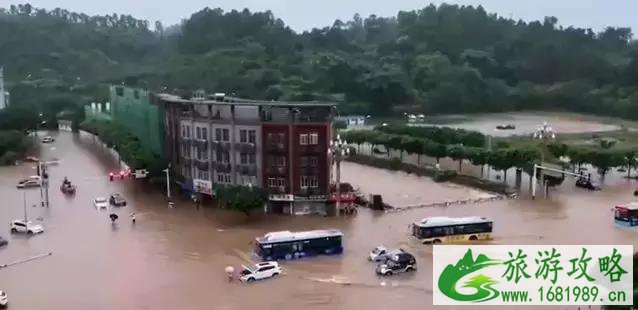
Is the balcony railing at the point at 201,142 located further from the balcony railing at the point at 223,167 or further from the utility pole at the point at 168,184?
the utility pole at the point at 168,184

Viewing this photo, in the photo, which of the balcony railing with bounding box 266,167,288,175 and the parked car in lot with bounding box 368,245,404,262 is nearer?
the parked car in lot with bounding box 368,245,404,262

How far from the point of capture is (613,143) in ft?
146

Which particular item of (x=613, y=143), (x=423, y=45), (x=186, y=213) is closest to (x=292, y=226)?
(x=186, y=213)

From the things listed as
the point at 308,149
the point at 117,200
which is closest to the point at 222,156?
the point at 308,149

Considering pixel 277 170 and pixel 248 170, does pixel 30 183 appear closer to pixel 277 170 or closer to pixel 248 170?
pixel 248 170

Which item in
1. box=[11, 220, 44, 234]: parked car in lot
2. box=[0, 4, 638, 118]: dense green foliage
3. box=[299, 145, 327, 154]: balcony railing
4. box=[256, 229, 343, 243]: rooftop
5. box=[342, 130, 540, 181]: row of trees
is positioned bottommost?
box=[11, 220, 44, 234]: parked car in lot

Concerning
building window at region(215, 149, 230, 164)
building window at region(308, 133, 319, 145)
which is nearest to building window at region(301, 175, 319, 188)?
building window at region(308, 133, 319, 145)

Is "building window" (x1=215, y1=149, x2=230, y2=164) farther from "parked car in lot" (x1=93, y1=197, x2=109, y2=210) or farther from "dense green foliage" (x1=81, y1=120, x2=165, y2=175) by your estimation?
"dense green foliage" (x1=81, y1=120, x2=165, y2=175)

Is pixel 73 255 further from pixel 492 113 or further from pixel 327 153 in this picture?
pixel 492 113

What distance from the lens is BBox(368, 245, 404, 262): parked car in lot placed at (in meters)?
22.0

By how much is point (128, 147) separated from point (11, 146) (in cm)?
968

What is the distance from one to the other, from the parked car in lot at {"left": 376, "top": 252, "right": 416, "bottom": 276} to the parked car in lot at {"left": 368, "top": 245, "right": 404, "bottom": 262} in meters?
0.36

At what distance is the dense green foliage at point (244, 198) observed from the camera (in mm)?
27234

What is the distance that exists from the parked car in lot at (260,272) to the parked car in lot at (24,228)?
30.5ft
